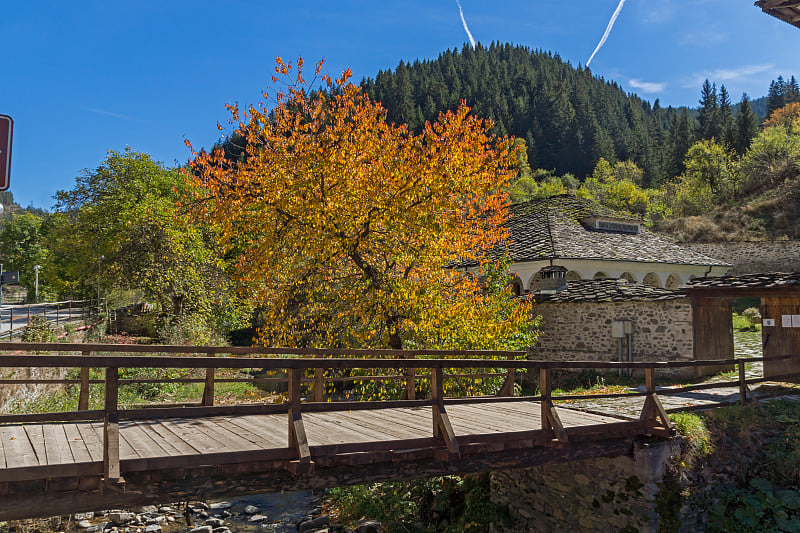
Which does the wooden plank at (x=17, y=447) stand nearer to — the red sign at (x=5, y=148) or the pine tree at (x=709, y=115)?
the red sign at (x=5, y=148)

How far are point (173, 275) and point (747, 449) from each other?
2130cm

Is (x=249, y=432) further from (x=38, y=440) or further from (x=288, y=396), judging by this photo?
(x=38, y=440)

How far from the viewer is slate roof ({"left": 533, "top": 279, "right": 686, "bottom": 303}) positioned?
52.2ft

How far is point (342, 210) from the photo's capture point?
9586 millimetres

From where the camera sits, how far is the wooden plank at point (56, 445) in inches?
176

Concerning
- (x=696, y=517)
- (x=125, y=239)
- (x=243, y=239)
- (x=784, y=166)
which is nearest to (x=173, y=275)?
(x=125, y=239)

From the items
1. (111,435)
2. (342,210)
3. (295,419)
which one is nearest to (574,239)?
(342,210)

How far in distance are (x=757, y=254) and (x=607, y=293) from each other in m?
23.5

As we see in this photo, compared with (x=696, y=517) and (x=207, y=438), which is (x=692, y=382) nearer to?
(x=696, y=517)

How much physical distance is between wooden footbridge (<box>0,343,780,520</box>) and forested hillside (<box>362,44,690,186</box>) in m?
69.5

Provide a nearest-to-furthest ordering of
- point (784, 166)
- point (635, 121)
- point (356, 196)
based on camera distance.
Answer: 1. point (356, 196)
2. point (784, 166)
3. point (635, 121)

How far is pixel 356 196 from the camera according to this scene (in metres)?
9.66

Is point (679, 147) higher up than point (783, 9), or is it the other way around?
point (679, 147)

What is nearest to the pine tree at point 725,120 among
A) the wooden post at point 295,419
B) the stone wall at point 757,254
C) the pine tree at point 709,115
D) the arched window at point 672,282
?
the pine tree at point 709,115
